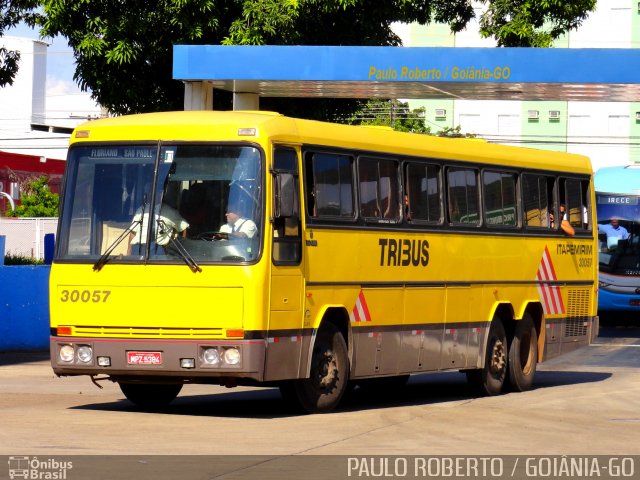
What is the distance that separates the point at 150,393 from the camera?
627 inches

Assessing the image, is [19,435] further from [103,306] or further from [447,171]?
[447,171]

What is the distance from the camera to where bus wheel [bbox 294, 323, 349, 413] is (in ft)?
49.4

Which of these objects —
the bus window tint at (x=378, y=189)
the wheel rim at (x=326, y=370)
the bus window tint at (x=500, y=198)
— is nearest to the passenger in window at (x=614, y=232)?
the bus window tint at (x=500, y=198)

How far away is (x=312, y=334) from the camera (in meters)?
15.0

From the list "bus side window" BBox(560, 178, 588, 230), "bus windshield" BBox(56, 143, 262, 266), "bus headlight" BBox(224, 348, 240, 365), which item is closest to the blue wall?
"bus side window" BBox(560, 178, 588, 230)

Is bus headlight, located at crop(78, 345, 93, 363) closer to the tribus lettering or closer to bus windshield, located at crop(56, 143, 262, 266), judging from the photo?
bus windshield, located at crop(56, 143, 262, 266)

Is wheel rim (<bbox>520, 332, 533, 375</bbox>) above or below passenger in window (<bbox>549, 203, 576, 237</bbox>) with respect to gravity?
below

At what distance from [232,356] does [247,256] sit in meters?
0.94

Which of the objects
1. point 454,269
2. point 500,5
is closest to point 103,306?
point 454,269

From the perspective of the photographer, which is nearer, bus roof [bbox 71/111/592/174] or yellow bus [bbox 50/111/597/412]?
yellow bus [bbox 50/111/597/412]

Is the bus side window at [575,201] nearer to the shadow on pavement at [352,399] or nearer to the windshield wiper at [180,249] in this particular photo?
the shadow on pavement at [352,399]

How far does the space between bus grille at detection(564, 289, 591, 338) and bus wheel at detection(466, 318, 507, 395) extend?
181 cm

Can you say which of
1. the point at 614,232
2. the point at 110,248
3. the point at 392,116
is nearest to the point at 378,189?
the point at 110,248

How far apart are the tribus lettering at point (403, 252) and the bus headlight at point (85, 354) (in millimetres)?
3433
